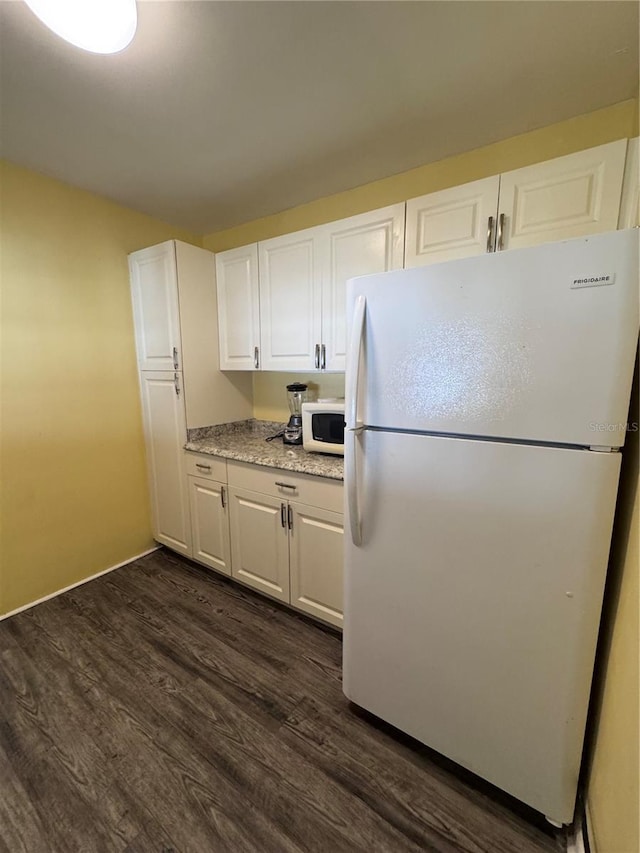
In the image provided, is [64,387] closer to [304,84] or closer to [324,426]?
[324,426]

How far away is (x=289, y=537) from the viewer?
1.87 m

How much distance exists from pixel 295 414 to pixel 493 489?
1529mm

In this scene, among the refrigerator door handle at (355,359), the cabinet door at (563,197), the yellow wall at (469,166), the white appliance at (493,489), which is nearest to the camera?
the white appliance at (493,489)

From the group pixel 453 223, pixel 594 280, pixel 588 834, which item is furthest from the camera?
pixel 453 223

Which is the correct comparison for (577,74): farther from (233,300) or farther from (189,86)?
(233,300)

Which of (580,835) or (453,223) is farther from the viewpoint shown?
(453,223)

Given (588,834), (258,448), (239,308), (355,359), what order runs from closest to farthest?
(588,834)
(355,359)
(258,448)
(239,308)

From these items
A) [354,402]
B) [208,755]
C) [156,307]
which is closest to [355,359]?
[354,402]

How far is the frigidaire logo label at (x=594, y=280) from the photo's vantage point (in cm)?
81

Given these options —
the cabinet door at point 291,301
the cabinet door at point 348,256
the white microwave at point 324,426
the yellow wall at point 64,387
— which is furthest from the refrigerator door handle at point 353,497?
the yellow wall at point 64,387

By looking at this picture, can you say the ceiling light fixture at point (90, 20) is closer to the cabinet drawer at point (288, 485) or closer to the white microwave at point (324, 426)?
the white microwave at point (324, 426)

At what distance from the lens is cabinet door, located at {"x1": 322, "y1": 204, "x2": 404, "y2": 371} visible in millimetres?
1683

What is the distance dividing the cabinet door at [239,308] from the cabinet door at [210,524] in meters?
0.82

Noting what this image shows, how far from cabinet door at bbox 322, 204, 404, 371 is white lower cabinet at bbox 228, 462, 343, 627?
70 centimetres
